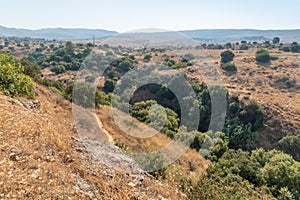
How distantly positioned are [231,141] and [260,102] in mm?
10892

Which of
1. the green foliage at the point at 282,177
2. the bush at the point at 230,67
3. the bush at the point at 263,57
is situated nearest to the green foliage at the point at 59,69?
the bush at the point at 230,67

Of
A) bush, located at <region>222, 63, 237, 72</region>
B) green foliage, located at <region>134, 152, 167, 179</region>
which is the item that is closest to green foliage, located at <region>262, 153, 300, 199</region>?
green foliage, located at <region>134, 152, 167, 179</region>

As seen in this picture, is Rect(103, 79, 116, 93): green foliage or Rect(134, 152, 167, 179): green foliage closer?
Rect(134, 152, 167, 179): green foliage

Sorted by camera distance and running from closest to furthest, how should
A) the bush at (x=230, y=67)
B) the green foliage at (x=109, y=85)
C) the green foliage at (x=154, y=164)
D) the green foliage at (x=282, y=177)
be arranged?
the green foliage at (x=154, y=164) < the green foliage at (x=282, y=177) < the green foliage at (x=109, y=85) < the bush at (x=230, y=67)

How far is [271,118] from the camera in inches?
1344

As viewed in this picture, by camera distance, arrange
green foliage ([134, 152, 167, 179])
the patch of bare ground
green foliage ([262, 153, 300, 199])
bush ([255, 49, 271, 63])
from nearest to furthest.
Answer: the patch of bare ground → green foliage ([134, 152, 167, 179]) → green foliage ([262, 153, 300, 199]) → bush ([255, 49, 271, 63])

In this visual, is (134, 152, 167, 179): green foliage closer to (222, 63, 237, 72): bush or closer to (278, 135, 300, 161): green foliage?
(278, 135, 300, 161): green foliage

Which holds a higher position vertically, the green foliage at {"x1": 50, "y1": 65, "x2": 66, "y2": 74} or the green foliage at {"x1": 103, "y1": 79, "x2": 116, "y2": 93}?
the green foliage at {"x1": 50, "y1": 65, "x2": 66, "y2": 74}

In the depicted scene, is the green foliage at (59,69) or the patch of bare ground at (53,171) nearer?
the patch of bare ground at (53,171)

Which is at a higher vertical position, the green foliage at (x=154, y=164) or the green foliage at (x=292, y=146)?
the green foliage at (x=154, y=164)

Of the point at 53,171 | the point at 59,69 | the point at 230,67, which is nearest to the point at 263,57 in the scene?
the point at 230,67

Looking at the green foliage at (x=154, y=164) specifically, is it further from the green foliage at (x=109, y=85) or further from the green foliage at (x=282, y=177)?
the green foliage at (x=109, y=85)

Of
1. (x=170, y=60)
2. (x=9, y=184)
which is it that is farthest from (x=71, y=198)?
(x=170, y=60)

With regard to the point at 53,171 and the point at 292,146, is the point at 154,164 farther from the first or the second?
the point at 292,146
